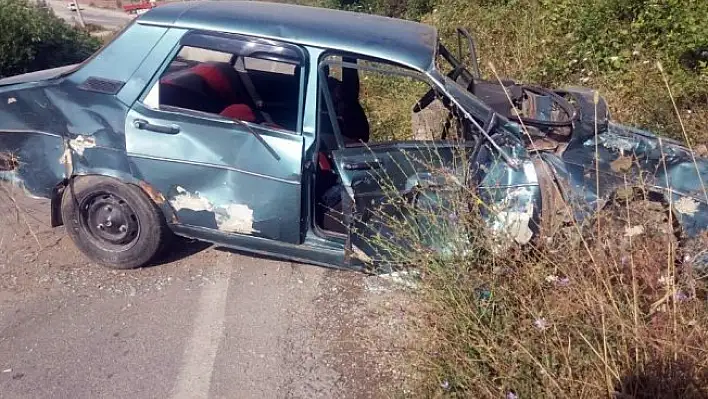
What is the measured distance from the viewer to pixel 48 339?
3.87m

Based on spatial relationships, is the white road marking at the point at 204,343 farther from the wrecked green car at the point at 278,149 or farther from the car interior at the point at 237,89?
the car interior at the point at 237,89

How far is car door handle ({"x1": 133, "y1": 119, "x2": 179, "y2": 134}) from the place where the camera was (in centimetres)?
413

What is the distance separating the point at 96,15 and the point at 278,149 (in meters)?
46.0

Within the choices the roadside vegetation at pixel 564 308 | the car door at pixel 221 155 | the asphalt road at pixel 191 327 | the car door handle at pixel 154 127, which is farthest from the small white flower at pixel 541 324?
the car door handle at pixel 154 127

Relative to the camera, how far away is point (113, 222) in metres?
4.44

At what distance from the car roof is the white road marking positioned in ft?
5.54

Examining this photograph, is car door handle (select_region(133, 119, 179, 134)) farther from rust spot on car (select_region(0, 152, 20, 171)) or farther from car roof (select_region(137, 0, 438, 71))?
rust spot on car (select_region(0, 152, 20, 171))

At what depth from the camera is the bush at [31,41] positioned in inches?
353

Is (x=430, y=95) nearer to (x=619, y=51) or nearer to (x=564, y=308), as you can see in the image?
(x=564, y=308)

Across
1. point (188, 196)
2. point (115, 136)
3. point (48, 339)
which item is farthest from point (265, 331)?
point (115, 136)

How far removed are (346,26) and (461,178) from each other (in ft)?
4.32

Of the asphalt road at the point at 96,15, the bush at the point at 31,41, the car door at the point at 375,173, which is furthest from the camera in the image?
the asphalt road at the point at 96,15

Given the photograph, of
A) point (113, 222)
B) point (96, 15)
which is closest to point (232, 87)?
point (113, 222)

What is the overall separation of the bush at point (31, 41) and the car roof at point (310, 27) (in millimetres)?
5600
